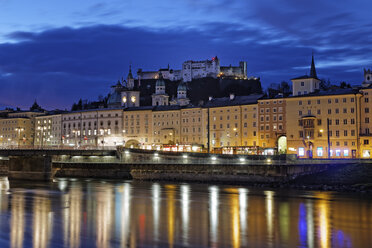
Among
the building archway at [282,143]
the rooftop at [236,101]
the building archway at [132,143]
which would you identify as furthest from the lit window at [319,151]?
the building archway at [132,143]

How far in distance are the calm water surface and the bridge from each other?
8426mm

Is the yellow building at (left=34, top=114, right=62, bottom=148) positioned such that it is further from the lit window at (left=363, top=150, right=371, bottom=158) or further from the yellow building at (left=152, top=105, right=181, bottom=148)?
the lit window at (left=363, top=150, right=371, bottom=158)

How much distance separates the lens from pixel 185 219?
33469 mm

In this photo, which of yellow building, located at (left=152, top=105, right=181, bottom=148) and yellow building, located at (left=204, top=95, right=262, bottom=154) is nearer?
yellow building, located at (left=204, top=95, right=262, bottom=154)

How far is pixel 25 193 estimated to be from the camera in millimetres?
49438

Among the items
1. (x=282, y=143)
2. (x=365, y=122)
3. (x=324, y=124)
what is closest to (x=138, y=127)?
(x=282, y=143)

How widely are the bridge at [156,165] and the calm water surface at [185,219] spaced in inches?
332

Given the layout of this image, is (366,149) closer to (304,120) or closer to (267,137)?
(304,120)

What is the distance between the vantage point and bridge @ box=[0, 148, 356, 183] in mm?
59219

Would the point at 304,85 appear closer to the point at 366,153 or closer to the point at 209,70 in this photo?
the point at 366,153

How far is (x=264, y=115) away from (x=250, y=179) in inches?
1701

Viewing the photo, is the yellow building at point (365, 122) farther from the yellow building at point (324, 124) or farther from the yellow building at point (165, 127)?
the yellow building at point (165, 127)

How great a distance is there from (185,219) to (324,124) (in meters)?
60.6

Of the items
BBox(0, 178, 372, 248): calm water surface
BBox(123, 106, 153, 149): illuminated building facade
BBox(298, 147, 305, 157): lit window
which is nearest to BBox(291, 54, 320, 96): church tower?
BBox(298, 147, 305, 157): lit window
